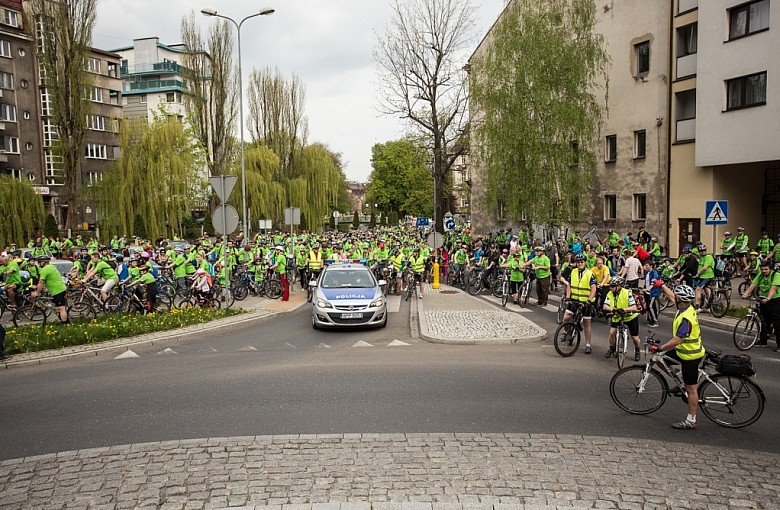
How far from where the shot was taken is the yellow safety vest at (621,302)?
10.3 m

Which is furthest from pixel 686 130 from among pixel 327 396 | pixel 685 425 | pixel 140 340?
pixel 327 396

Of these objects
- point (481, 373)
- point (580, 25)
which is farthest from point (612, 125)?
point (481, 373)

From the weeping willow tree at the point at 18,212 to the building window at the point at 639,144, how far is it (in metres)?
34.7

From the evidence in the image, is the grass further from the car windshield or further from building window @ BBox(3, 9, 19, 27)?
building window @ BBox(3, 9, 19, 27)

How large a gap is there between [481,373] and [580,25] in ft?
80.6

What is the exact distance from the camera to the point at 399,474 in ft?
18.8

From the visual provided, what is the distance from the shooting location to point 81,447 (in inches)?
261

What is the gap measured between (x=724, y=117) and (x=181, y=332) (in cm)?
2251

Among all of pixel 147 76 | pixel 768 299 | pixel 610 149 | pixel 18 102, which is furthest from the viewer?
pixel 147 76

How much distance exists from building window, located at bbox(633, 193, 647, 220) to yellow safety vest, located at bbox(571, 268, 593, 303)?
21.3m

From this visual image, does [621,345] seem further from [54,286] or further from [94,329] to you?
[54,286]

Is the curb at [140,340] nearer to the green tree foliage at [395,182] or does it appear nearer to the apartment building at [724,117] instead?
the apartment building at [724,117]

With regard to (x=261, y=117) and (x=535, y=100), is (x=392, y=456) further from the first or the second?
(x=261, y=117)

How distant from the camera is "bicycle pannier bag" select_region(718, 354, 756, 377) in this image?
276 inches
